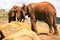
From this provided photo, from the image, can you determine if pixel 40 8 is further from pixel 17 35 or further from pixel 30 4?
pixel 17 35

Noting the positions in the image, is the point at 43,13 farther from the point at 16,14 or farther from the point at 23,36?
the point at 23,36

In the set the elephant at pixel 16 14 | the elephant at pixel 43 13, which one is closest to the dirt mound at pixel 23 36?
the elephant at pixel 43 13

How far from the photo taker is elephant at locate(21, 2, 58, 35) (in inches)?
759

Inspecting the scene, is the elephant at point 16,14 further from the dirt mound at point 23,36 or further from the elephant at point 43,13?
the dirt mound at point 23,36

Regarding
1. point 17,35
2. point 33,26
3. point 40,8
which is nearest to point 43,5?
point 40,8

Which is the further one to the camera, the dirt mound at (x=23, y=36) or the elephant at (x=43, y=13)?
the elephant at (x=43, y=13)

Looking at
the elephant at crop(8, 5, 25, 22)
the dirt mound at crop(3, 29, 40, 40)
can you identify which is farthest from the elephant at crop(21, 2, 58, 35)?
the dirt mound at crop(3, 29, 40, 40)

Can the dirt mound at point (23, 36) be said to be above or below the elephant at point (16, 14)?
above

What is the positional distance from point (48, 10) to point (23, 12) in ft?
7.40

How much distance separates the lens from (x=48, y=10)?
63.1 feet

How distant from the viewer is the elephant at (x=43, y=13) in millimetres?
19281

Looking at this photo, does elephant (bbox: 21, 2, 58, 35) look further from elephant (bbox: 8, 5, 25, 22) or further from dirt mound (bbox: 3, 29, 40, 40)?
dirt mound (bbox: 3, 29, 40, 40)

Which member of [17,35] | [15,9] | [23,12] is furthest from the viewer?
[15,9]

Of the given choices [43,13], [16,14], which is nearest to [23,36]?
[43,13]
